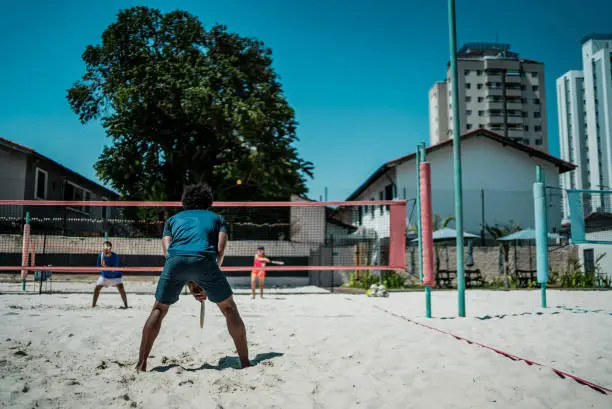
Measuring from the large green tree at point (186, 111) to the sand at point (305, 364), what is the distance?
1256 cm

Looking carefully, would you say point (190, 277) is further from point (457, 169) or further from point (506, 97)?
point (506, 97)

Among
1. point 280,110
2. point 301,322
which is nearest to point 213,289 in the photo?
point 301,322

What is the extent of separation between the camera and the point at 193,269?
11.7 ft

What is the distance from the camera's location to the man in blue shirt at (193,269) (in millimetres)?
3592

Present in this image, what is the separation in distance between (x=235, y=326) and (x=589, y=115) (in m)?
88.5

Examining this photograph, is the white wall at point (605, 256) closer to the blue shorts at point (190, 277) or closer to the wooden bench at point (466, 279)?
the wooden bench at point (466, 279)

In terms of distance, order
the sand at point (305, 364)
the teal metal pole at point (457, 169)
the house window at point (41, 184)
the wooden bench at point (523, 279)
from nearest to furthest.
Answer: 1. the sand at point (305, 364)
2. the teal metal pole at point (457, 169)
3. the wooden bench at point (523, 279)
4. the house window at point (41, 184)

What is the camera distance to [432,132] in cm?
7112

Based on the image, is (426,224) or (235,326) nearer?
(235,326)

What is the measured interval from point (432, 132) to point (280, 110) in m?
55.1

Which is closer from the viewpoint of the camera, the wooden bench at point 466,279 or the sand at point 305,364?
the sand at point 305,364

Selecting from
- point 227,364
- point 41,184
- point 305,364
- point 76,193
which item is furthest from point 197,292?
point 76,193

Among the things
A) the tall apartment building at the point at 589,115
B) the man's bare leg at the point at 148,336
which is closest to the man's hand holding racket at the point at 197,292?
the man's bare leg at the point at 148,336

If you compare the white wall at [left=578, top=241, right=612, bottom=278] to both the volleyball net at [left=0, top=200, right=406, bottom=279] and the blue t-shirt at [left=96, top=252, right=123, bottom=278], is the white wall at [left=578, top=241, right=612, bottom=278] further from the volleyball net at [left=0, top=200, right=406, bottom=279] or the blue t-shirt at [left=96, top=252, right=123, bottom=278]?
the blue t-shirt at [left=96, top=252, right=123, bottom=278]
